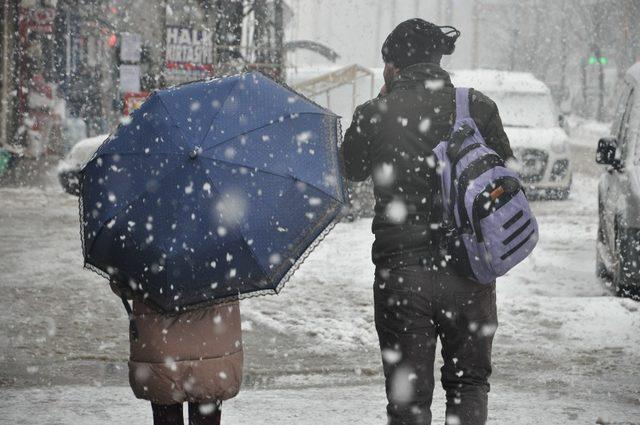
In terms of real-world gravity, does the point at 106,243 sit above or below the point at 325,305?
above

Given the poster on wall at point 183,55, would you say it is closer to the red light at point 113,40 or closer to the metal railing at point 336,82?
the metal railing at point 336,82

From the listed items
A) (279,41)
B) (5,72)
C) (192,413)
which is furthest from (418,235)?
(279,41)

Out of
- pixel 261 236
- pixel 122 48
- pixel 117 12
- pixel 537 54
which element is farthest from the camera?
pixel 537 54

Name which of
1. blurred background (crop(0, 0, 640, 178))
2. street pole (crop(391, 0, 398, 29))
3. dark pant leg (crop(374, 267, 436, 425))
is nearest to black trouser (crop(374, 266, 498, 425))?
dark pant leg (crop(374, 267, 436, 425))

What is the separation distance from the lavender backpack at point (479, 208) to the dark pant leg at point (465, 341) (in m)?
0.09

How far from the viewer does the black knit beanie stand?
3.80 meters

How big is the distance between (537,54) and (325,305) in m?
51.8

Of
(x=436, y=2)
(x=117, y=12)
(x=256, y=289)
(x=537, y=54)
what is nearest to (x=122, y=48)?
(x=117, y=12)

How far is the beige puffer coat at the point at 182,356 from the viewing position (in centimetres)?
375

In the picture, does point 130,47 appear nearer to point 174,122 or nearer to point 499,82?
point 499,82

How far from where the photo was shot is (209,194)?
3568 millimetres

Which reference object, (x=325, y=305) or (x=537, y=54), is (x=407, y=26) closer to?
(x=325, y=305)

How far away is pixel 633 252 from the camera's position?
25.5 feet

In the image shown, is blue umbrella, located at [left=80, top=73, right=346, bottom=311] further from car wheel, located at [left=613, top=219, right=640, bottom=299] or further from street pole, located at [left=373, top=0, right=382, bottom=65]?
street pole, located at [left=373, top=0, right=382, bottom=65]
